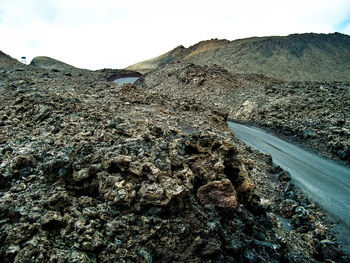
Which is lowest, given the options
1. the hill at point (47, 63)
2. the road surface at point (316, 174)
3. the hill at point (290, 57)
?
the road surface at point (316, 174)

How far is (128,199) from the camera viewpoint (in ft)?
15.8

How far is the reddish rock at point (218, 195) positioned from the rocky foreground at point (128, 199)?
0.03 metres

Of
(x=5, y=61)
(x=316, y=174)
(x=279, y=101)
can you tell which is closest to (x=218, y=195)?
(x=316, y=174)

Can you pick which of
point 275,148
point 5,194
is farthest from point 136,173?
point 275,148

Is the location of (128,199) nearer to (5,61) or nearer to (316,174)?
(316,174)

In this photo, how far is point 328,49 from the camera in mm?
47875

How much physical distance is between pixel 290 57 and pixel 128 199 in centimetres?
4851

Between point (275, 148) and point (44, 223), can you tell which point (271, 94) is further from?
point (44, 223)

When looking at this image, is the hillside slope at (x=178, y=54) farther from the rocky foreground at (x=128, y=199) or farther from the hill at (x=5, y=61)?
the rocky foreground at (x=128, y=199)

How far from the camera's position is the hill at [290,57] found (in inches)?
1544

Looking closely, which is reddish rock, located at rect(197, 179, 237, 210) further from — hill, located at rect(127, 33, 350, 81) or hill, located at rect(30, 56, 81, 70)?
hill, located at rect(30, 56, 81, 70)

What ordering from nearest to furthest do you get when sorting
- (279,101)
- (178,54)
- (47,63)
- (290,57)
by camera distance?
(279,101) → (47,63) → (290,57) → (178,54)

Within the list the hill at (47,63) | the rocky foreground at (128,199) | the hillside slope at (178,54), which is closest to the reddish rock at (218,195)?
the rocky foreground at (128,199)

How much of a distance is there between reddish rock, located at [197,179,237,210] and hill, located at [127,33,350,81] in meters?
36.5
